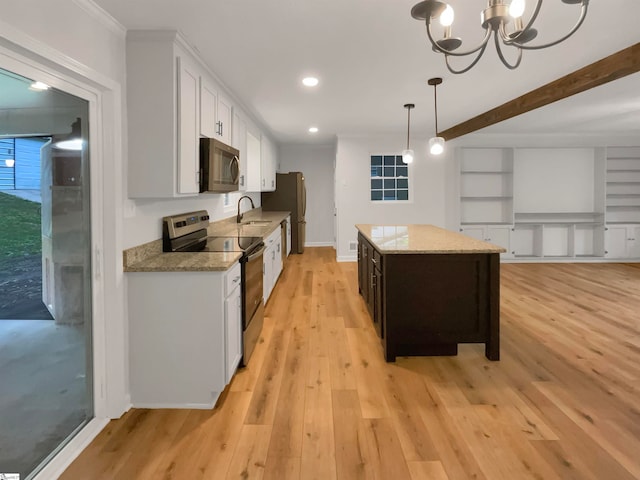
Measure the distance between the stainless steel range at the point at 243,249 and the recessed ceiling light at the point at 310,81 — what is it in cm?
155

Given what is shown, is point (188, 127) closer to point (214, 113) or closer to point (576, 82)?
point (214, 113)

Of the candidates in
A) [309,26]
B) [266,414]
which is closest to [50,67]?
[309,26]

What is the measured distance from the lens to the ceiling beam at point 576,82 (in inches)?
114

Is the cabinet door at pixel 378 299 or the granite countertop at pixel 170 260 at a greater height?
the granite countertop at pixel 170 260

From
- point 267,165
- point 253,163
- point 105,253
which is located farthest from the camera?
point 267,165

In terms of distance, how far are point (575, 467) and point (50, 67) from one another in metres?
2.99

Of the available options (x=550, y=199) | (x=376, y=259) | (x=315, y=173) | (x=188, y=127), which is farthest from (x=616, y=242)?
(x=188, y=127)

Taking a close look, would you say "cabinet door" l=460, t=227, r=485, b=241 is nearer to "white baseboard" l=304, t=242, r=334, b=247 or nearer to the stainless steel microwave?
"white baseboard" l=304, t=242, r=334, b=247

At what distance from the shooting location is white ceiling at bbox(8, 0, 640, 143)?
218 cm

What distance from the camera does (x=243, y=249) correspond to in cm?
276

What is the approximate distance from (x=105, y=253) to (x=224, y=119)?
1893mm

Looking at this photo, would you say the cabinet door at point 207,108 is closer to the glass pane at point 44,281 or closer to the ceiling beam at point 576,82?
the glass pane at point 44,281

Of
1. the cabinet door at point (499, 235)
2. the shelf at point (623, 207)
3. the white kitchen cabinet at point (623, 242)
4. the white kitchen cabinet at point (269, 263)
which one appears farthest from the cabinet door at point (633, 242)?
the white kitchen cabinet at point (269, 263)

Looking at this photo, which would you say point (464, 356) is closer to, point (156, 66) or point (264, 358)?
point (264, 358)
